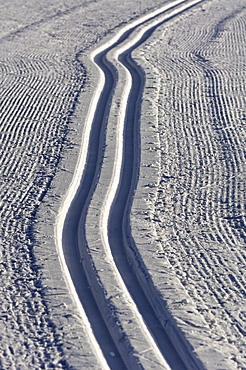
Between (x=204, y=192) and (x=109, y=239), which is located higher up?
(x=204, y=192)

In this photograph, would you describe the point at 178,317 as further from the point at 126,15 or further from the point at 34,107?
the point at 126,15

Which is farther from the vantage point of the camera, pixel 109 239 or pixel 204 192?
pixel 204 192

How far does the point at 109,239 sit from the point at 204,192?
1.95m

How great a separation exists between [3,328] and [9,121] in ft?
20.3

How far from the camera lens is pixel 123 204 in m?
8.88

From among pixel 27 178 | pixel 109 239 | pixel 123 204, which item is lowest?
pixel 109 239

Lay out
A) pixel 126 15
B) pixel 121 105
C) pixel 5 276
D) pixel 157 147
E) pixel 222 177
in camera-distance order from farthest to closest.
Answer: pixel 126 15 < pixel 121 105 < pixel 157 147 < pixel 222 177 < pixel 5 276

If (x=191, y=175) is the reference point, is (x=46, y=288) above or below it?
below

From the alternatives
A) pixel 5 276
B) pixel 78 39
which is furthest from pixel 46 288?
pixel 78 39

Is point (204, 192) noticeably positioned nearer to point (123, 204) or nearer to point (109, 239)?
point (123, 204)

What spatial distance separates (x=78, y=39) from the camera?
1705 centimetres

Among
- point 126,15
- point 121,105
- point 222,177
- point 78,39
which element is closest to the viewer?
point 222,177

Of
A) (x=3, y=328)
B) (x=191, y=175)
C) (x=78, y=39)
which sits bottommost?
(x=3, y=328)

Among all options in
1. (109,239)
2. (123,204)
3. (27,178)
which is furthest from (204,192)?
(27,178)
